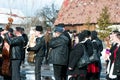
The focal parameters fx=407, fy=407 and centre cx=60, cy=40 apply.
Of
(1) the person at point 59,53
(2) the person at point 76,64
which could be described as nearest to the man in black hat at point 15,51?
(1) the person at point 59,53

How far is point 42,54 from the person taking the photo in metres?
12.2

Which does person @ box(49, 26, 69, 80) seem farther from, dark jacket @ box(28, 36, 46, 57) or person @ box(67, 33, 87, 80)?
dark jacket @ box(28, 36, 46, 57)

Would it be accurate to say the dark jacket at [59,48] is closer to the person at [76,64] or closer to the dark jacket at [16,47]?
the dark jacket at [16,47]

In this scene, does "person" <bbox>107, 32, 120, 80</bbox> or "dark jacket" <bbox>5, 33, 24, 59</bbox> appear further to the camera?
"dark jacket" <bbox>5, 33, 24, 59</bbox>

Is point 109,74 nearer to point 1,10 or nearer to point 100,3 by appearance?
point 100,3

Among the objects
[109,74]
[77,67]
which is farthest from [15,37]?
[109,74]

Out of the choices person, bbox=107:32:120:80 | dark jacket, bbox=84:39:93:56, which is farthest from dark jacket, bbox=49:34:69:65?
person, bbox=107:32:120:80

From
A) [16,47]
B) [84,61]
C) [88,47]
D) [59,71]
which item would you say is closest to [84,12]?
[16,47]

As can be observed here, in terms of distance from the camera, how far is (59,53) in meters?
10.9

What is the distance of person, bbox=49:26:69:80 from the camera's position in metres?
10.8

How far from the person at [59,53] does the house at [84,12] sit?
4564 cm

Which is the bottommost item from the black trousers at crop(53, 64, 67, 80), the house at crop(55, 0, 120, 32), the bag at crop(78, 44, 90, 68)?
the black trousers at crop(53, 64, 67, 80)

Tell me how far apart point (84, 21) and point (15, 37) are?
47.9 m

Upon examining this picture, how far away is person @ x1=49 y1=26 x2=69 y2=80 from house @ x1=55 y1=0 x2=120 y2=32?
1797 inches
